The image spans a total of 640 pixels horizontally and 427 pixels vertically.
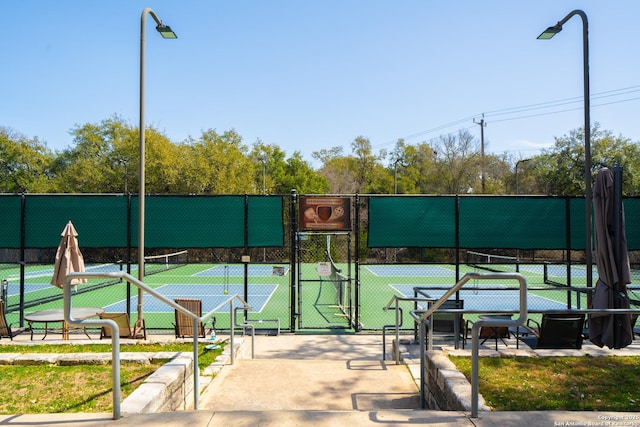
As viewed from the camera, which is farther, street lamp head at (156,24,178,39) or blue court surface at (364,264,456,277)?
blue court surface at (364,264,456,277)

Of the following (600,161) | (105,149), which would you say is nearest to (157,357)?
(600,161)

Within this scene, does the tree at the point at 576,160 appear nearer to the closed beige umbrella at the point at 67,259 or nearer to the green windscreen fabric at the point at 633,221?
the green windscreen fabric at the point at 633,221

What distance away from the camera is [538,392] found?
5.03 meters

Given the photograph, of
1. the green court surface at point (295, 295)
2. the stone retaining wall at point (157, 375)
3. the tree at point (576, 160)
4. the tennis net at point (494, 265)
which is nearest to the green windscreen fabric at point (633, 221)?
the green court surface at point (295, 295)

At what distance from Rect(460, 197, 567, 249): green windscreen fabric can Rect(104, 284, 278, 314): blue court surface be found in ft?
24.3

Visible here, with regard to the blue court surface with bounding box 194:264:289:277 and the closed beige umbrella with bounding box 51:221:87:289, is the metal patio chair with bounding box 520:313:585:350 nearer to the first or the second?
the closed beige umbrella with bounding box 51:221:87:289

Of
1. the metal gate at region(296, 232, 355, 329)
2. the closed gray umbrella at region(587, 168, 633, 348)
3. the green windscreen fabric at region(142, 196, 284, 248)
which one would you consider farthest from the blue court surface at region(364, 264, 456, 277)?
the closed gray umbrella at region(587, 168, 633, 348)

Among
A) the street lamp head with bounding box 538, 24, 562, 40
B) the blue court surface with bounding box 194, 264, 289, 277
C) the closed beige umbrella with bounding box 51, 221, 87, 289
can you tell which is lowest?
the blue court surface with bounding box 194, 264, 289, 277

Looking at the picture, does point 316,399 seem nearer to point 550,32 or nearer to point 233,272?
point 550,32

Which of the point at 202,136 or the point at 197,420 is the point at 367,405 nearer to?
the point at 197,420

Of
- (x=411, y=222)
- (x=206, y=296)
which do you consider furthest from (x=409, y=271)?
(x=411, y=222)

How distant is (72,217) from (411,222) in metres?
7.70

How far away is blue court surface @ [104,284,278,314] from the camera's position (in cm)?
1594

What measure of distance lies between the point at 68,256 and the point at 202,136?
37678mm
